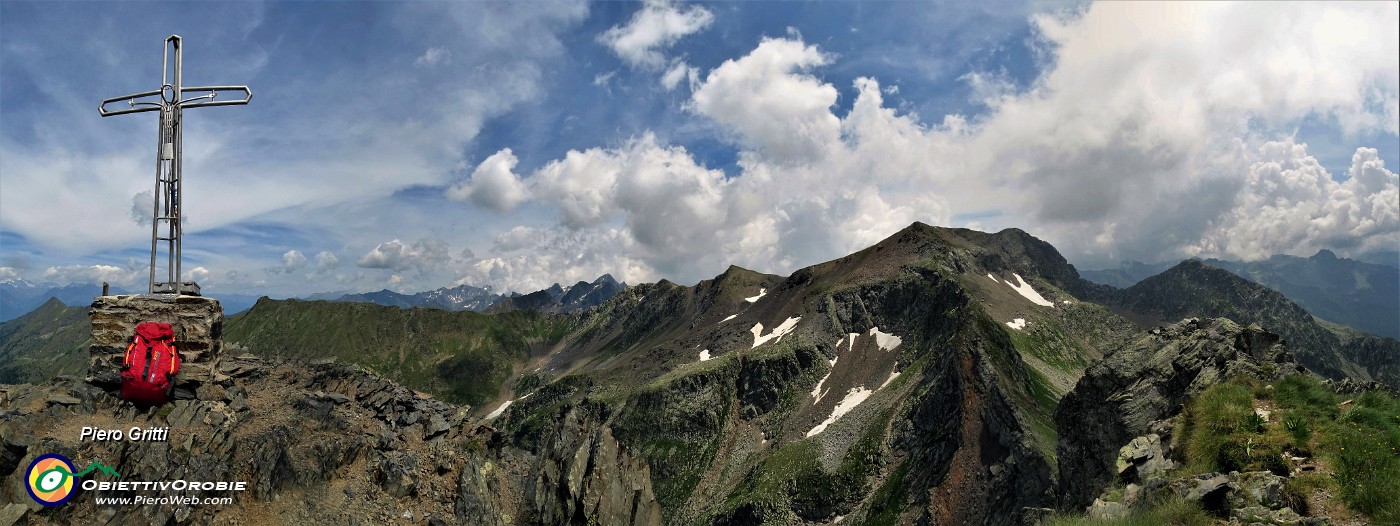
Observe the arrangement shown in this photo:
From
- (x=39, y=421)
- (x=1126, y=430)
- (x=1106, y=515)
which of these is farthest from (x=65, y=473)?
(x=1126, y=430)

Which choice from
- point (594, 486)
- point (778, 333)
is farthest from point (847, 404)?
point (594, 486)

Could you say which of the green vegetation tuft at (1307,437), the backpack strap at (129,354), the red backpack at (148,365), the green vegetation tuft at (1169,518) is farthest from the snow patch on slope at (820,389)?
the backpack strap at (129,354)

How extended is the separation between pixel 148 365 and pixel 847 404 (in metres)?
131

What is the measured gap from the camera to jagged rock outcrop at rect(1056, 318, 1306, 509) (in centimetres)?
2044

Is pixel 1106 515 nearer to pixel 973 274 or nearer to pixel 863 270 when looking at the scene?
pixel 863 270

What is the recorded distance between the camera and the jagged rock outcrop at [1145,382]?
2044cm

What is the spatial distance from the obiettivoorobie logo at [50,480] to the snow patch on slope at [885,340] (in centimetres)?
15108

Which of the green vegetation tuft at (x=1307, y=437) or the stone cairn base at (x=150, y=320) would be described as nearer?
the green vegetation tuft at (x=1307, y=437)

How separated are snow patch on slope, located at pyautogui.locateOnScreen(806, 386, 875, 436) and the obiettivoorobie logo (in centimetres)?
12361

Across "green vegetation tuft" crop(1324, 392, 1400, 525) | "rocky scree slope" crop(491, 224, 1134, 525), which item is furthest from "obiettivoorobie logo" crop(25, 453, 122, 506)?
"rocky scree slope" crop(491, 224, 1134, 525)

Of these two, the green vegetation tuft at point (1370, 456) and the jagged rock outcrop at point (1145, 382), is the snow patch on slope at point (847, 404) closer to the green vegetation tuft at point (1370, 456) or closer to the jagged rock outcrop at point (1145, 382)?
the jagged rock outcrop at point (1145, 382)

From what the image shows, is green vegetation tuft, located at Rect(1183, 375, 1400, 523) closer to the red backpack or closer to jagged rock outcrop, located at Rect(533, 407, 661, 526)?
jagged rock outcrop, located at Rect(533, 407, 661, 526)

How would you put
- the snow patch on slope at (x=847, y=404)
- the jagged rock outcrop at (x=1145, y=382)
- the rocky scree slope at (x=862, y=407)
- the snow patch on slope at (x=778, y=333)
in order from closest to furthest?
the jagged rock outcrop at (x=1145, y=382) → the rocky scree slope at (x=862, y=407) → the snow patch on slope at (x=847, y=404) → the snow patch on slope at (x=778, y=333)

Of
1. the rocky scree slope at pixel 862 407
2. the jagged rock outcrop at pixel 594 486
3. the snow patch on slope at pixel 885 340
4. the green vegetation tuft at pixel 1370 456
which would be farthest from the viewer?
the snow patch on slope at pixel 885 340
